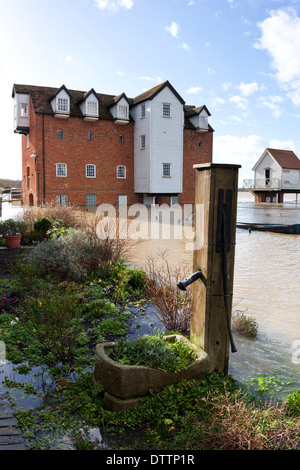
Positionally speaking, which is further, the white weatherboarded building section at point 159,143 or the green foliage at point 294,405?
the white weatherboarded building section at point 159,143

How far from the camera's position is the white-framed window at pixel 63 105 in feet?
105

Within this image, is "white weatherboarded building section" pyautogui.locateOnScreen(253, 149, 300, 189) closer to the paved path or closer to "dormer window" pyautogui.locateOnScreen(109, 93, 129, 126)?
"dormer window" pyautogui.locateOnScreen(109, 93, 129, 126)

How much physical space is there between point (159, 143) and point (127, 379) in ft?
104

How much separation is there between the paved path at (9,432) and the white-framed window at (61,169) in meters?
30.2

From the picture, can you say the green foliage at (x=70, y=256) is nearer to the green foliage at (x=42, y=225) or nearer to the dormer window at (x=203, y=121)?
the green foliage at (x=42, y=225)

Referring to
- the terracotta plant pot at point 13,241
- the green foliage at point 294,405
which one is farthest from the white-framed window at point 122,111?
the green foliage at point 294,405

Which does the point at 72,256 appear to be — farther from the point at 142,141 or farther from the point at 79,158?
the point at 142,141

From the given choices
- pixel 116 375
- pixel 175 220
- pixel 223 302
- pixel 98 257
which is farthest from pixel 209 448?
pixel 175 220

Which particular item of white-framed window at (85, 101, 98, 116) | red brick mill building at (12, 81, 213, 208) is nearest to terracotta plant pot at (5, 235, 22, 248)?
red brick mill building at (12, 81, 213, 208)

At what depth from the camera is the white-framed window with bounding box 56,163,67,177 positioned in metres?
32.8

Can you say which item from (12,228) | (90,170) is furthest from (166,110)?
(12,228)

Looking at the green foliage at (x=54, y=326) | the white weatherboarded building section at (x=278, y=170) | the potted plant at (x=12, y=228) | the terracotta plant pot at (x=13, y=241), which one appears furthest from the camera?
the white weatherboarded building section at (x=278, y=170)

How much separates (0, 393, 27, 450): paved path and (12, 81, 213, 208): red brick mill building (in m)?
28.9

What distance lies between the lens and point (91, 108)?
109 feet
